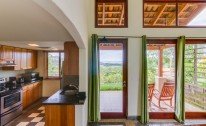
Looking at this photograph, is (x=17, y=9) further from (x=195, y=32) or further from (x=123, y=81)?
(x=195, y=32)

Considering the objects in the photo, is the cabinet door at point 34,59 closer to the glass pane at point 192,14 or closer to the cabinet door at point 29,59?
the cabinet door at point 29,59

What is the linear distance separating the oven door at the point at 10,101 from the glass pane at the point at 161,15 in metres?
4.25

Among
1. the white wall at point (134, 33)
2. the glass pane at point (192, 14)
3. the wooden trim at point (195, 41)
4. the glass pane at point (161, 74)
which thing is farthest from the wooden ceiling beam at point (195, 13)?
the glass pane at point (161, 74)

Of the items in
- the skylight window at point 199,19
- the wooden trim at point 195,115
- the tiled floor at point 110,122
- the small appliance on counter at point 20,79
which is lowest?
the tiled floor at point 110,122

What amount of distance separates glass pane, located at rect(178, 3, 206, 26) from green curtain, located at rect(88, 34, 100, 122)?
2.45 metres

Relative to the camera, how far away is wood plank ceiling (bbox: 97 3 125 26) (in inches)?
211

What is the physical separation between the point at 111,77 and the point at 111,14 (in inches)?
69.7

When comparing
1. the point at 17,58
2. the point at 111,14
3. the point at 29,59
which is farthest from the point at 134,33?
the point at 29,59

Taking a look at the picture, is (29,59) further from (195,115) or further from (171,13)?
(195,115)

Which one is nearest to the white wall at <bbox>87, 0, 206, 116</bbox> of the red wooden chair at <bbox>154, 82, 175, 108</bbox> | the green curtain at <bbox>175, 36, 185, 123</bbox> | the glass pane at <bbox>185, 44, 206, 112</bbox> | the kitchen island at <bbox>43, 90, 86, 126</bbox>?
the green curtain at <bbox>175, 36, 185, 123</bbox>

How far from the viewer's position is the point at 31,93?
6957 millimetres

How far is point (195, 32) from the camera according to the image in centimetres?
525

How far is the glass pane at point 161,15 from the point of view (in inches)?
209

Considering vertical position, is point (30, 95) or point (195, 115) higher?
point (30, 95)
